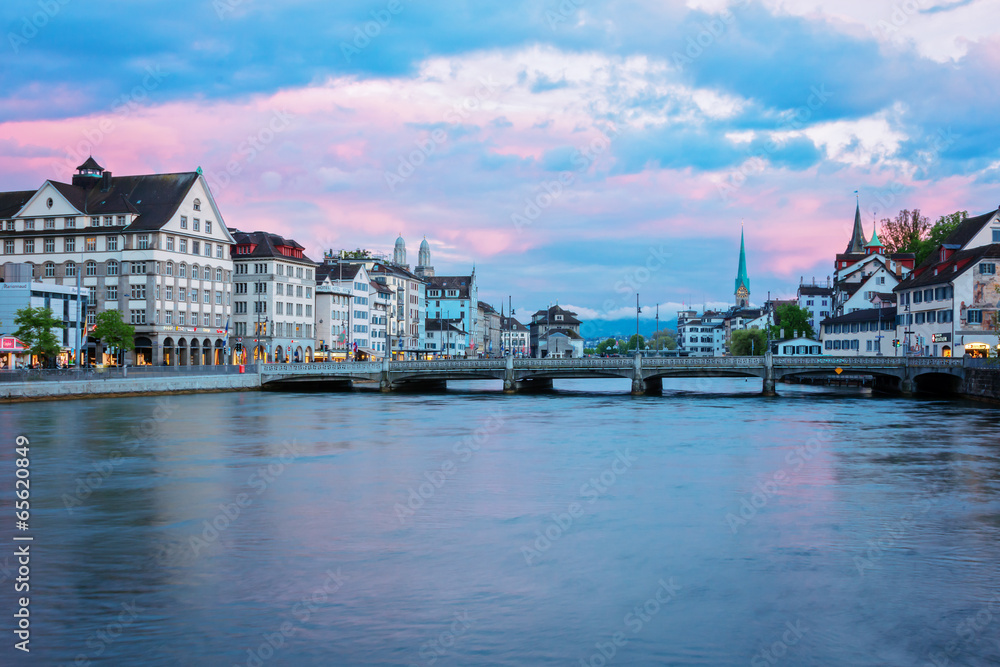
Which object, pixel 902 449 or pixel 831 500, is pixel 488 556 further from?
pixel 902 449

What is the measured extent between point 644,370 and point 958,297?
27941 mm

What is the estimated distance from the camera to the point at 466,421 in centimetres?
5591

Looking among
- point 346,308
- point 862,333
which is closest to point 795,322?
point 862,333

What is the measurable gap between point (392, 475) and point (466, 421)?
908 inches

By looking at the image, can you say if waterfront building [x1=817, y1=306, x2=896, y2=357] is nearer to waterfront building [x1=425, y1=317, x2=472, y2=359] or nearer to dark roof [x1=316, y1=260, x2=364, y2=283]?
dark roof [x1=316, y1=260, x2=364, y2=283]

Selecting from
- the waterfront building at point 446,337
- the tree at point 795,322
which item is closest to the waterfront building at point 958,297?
the tree at point 795,322

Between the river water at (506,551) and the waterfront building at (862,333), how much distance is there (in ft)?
203

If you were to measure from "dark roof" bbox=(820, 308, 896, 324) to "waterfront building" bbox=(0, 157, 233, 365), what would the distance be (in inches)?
2801

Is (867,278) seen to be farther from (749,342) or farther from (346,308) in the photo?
(346,308)

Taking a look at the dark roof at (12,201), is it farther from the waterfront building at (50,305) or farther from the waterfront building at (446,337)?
the waterfront building at (446,337)

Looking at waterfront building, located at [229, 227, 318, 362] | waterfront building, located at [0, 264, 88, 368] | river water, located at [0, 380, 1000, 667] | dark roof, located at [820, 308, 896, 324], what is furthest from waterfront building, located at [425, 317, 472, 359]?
river water, located at [0, 380, 1000, 667]

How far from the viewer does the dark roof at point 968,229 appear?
85375 millimetres

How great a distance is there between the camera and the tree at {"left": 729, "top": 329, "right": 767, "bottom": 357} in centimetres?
14450

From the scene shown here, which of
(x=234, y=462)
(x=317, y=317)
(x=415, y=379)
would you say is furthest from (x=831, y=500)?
(x=317, y=317)
